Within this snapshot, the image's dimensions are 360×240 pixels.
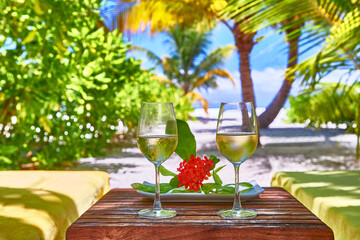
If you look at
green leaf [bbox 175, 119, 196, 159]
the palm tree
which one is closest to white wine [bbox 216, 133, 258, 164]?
green leaf [bbox 175, 119, 196, 159]

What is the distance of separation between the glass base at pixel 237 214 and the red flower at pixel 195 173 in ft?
0.40

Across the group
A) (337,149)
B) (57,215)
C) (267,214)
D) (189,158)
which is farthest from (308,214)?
(337,149)

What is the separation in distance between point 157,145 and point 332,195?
3.08 ft

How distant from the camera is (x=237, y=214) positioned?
4.21 ft

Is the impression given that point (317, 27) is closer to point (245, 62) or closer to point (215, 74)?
point (245, 62)

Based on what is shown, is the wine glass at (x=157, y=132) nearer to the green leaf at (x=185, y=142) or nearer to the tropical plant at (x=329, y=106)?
the green leaf at (x=185, y=142)

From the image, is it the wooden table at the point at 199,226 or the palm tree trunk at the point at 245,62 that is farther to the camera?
the palm tree trunk at the point at 245,62

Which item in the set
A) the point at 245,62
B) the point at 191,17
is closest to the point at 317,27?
the point at 245,62

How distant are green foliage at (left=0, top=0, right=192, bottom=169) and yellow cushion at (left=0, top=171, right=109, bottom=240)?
666 mm

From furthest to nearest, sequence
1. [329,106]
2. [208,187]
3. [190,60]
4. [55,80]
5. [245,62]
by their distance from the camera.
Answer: [190,60] → [245,62] → [329,106] → [55,80] → [208,187]

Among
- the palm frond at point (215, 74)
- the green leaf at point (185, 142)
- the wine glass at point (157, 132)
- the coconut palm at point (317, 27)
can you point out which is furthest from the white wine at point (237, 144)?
the palm frond at point (215, 74)

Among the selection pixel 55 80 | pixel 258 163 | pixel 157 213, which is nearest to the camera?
pixel 157 213

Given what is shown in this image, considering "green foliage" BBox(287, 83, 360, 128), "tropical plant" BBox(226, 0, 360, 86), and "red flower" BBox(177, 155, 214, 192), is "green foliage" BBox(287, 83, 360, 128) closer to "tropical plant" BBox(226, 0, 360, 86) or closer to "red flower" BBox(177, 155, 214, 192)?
"tropical plant" BBox(226, 0, 360, 86)

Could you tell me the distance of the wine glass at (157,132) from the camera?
1278 millimetres
